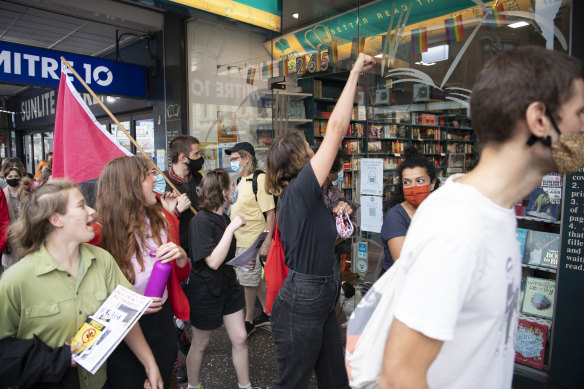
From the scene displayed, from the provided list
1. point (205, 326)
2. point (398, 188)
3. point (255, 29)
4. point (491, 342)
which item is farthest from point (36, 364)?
point (255, 29)

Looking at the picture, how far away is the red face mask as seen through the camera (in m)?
2.52

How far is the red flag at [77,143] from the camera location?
279 cm

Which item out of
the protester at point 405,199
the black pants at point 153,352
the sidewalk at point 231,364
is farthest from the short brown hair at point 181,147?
the protester at point 405,199

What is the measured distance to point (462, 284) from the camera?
0.84 meters

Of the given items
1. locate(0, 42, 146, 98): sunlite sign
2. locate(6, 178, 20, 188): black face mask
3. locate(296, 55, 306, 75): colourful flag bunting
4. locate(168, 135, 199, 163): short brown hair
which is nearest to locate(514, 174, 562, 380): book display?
locate(296, 55, 306, 75): colourful flag bunting

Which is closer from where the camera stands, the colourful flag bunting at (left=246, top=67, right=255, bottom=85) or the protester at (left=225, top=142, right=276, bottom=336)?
the protester at (left=225, top=142, right=276, bottom=336)

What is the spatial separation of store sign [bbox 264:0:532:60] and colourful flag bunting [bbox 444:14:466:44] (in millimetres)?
41

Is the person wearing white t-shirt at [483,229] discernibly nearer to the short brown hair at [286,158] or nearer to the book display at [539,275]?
the short brown hair at [286,158]

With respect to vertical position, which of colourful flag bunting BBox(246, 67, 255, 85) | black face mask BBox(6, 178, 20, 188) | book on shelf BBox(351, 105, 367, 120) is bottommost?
black face mask BBox(6, 178, 20, 188)

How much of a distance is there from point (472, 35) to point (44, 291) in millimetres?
3805

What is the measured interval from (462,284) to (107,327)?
1.51 metres

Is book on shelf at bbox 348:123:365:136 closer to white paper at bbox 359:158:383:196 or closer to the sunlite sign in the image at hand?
white paper at bbox 359:158:383:196

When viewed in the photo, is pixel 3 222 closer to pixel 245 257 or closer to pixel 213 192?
pixel 213 192

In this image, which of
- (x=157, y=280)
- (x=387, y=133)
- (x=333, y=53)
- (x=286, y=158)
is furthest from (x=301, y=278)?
(x=387, y=133)
